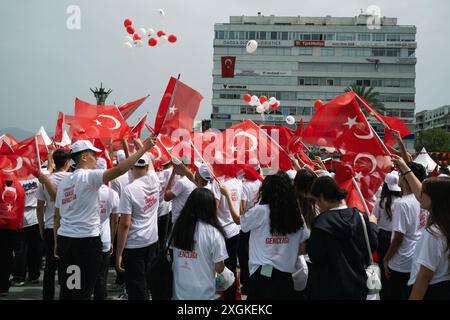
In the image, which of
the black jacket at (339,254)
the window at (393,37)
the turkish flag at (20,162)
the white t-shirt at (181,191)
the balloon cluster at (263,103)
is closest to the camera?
the black jacket at (339,254)

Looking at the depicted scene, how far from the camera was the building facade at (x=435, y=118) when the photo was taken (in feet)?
410

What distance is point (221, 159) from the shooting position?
645cm

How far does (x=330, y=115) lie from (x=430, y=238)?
2535 millimetres

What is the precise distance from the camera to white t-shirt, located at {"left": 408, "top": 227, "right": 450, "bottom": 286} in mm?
3082

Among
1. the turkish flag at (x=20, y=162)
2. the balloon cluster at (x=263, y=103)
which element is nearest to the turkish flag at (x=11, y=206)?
the turkish flag at (x=20, y=162)

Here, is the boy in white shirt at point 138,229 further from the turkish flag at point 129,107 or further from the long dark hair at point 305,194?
the turkish flag at point 129,107

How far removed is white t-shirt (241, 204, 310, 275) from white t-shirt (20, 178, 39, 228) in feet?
14.8

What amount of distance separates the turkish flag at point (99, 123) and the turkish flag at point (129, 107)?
2.59 feet

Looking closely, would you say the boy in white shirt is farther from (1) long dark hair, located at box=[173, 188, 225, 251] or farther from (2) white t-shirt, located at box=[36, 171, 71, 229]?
(1) long dark hair, located at box=[173, 188, 225, 251]

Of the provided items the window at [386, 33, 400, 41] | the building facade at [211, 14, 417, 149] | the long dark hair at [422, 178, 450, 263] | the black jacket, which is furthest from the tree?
the long dark hair at [422, 178, 450, 263]

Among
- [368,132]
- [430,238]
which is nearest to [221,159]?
[368,132]

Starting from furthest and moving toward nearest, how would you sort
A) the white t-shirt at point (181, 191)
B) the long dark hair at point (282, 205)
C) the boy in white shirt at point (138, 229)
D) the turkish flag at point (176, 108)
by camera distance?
the white t-shirt at point (181, 191) → the boy in white shirt at point (138, 229) → the turkish flag at point (176, 108) → the long dark hair at point (282, 205)

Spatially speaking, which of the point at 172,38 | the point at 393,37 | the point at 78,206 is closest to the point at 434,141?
the point at 393,37
